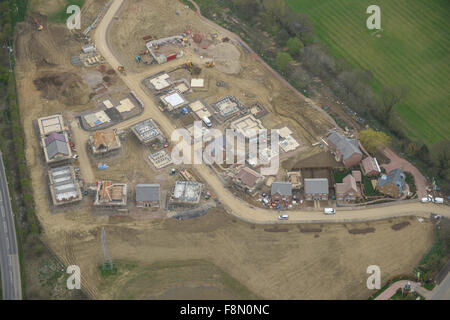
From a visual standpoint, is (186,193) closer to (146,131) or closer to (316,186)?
(146,131)

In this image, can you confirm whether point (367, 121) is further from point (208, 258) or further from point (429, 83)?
point (208, 258)

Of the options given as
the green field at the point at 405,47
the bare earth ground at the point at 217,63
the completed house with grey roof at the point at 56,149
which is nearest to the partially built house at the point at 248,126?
the bare earth ground at the point at 217,63

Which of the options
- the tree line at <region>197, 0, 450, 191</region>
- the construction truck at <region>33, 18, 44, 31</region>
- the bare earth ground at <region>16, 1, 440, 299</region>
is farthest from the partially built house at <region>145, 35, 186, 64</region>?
the bare earth ground at <region>16, 1, 440, 299</region>

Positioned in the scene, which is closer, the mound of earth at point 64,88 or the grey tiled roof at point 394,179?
the grey tiled roof at point 394,179

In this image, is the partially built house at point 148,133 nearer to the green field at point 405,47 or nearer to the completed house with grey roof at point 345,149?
the completed house with grey roof at point 345,149

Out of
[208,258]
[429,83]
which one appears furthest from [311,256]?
[429,83]

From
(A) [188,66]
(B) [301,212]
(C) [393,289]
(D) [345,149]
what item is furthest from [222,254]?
(A) [188,66]
